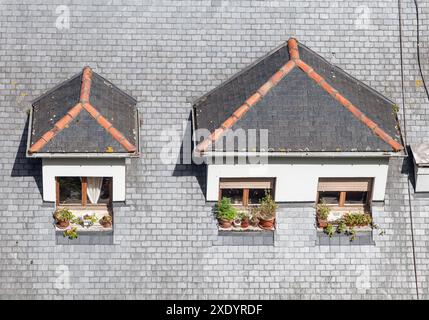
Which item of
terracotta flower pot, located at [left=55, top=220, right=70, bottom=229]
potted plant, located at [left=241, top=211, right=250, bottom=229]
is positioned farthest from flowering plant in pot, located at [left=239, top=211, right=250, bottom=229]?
terracotta flower pot, located at [left=55, top=220, right=70, bottom=229]

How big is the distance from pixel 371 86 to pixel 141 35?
7263 mm

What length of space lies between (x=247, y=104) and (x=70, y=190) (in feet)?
19.1

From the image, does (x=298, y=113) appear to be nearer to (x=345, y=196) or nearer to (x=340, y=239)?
(x=345, y=196)

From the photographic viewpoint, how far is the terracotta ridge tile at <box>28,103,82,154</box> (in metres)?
24.7

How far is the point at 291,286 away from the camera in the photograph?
25.9 m

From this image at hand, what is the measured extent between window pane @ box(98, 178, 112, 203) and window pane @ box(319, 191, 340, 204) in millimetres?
6329

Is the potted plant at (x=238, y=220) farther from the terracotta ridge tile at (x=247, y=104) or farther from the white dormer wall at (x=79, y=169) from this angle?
the white dormer wall at (x=79, y=169)

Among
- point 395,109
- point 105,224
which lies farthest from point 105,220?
point 395,109

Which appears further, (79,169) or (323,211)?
(323,211)

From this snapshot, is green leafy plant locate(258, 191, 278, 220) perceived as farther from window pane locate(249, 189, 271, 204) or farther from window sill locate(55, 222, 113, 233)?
window sill locate(55, 222, 113, 233)

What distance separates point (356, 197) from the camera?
1052 inches

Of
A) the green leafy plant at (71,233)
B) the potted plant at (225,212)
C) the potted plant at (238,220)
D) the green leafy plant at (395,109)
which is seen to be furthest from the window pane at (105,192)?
the green leafy plant at (395,109)
